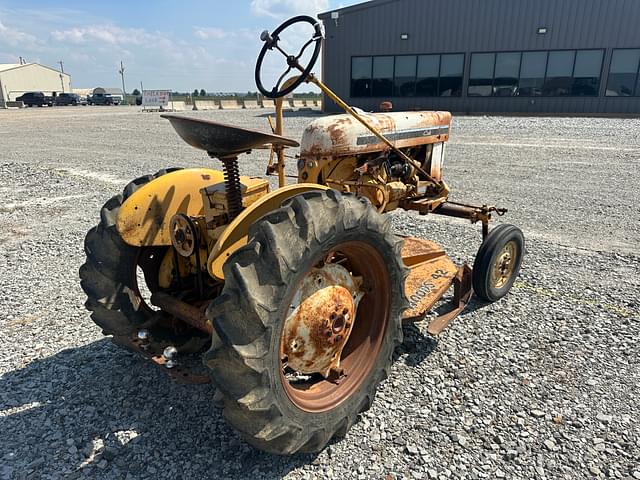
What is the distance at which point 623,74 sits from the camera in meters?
20.9

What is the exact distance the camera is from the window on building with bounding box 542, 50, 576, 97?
2138 centimetres

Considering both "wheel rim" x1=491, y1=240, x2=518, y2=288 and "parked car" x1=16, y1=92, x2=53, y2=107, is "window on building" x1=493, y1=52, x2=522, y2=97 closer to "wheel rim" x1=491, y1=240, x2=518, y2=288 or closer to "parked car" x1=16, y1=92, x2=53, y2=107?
"wheel rim" x1=491, y1=240, x2=518, y2=288

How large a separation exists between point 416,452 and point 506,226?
237cm

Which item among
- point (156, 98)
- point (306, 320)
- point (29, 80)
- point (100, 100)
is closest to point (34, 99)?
point (100, 100)

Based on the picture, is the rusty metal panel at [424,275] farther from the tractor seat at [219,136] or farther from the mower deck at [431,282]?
the tractor seat at [219,136]

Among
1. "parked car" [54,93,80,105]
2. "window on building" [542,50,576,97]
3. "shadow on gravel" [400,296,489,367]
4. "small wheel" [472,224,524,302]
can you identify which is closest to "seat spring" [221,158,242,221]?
"shadow on gravel" [400,296,489,367]

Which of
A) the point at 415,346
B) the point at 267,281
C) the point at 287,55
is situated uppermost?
the point at 287,55

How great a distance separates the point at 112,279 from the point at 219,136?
3.75 feet

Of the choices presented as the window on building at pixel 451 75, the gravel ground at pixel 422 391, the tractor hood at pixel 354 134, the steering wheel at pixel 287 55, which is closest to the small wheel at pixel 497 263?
the gravel ground at pixel 422 391

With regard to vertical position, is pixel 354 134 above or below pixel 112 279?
above

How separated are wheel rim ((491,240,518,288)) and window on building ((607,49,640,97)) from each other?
2173cm

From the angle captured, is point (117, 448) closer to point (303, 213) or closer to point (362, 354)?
point (362, 354)

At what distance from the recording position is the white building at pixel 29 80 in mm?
61628

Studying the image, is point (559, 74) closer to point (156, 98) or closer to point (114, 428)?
point (114, 428)
